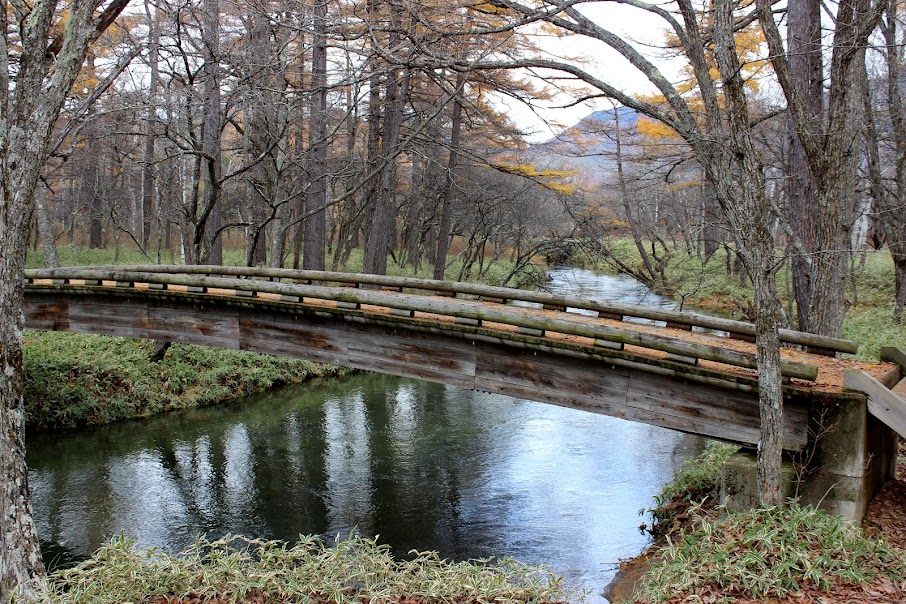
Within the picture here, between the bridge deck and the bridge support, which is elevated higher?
the bridge deck

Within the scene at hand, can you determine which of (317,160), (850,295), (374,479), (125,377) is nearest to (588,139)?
(850,295)

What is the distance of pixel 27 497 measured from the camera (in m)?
6.05

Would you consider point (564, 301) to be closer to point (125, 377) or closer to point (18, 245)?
point (18, 245)

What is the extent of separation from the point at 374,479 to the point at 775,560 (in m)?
7.27

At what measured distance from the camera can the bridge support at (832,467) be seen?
6707 mm

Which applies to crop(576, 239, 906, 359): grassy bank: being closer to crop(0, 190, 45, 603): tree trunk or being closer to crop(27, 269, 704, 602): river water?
crop(27, 269, 704, 602): river water

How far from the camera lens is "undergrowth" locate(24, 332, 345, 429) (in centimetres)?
1437

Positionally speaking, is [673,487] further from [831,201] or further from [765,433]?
[831,201]

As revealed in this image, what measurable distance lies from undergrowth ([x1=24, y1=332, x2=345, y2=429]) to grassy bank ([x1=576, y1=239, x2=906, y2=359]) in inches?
418

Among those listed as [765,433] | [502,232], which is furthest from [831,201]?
[502,232]

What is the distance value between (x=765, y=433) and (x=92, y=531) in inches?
352

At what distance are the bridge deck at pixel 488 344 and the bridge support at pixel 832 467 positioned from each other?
16 centimetres

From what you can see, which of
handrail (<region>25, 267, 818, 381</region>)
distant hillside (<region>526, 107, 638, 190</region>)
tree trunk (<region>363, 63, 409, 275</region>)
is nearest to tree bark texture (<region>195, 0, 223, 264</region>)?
handrail (<region>25, 267, 818, 381</region>)

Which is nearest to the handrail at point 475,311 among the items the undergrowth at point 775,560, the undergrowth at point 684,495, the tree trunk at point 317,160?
the undergrowth at point 775,560
